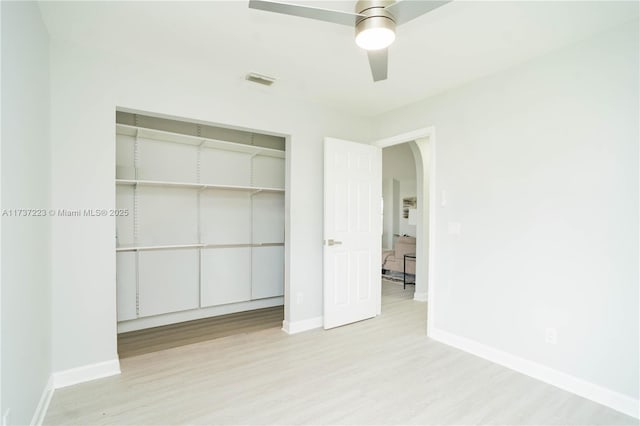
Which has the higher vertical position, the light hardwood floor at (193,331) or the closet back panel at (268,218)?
the closet back panel at (268,218)

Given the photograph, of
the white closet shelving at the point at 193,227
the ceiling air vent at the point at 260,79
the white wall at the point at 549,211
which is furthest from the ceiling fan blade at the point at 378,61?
the white closet shelving at the point at 193,227

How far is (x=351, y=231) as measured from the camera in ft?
12.7

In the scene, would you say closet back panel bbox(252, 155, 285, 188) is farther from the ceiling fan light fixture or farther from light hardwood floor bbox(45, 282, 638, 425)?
the ceiling fan light fixture

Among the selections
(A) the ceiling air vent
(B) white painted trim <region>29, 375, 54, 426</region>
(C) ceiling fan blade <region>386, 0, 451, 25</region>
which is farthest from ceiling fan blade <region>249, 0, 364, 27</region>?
(B) white painted trim <region>29, 375, 54, 426</region>

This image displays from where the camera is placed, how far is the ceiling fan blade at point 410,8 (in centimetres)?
160

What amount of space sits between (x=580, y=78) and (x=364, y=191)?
7.22 feet

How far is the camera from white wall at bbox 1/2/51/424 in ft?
4.99

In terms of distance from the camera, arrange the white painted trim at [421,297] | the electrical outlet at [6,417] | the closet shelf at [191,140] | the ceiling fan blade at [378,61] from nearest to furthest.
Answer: the electrical outlet at [6,417] < the ceiling fan blade at [378,61] < the closet shelf at [191,140] < the white painted trim at [421,297]

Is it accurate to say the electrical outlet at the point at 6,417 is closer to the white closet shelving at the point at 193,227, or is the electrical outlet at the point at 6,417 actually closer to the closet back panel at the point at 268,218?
the white closet shelving at the point at 193,227

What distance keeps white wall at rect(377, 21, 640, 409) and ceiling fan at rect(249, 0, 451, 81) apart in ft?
4.92

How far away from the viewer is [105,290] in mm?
2553

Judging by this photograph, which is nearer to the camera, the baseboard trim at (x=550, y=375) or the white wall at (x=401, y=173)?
the baseboard trim at (x=550, y=375)

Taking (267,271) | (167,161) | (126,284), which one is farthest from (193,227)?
(267,271)

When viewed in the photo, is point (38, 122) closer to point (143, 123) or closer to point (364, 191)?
point (143, 123)
